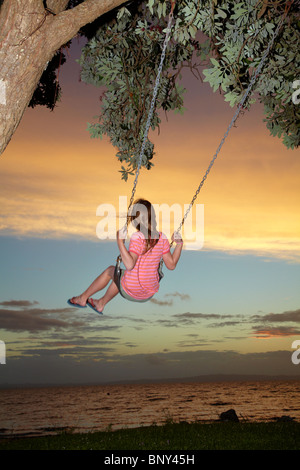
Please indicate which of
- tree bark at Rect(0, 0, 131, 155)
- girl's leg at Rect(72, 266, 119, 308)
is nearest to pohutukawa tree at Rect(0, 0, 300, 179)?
tree bark at Rect(0, 0, 131, 155)

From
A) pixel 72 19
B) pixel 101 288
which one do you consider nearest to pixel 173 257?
pixel 101 288

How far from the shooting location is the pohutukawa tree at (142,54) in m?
4.49

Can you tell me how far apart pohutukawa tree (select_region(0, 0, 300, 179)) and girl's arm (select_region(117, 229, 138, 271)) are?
164cm

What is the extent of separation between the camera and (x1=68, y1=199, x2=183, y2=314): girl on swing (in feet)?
18.4

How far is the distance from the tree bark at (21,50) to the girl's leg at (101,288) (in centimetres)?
233

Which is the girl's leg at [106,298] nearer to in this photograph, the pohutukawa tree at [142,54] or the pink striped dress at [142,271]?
the pink striped dress at [142,271]

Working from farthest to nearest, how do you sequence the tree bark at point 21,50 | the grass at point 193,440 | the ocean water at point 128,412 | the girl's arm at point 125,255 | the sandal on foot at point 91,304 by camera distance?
the ocean water at point 128,412, the grass at point 193,440, the sandal on foot at point 91,304, the girl's arm at point 125,255, the tree bark at point 21,50

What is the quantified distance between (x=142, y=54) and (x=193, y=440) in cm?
874

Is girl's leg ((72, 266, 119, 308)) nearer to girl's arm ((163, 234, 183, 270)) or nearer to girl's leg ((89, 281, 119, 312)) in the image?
girl's leg ((89, 281, 119, 312))

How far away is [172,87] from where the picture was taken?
825 centimetres

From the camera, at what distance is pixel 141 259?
5891 mm

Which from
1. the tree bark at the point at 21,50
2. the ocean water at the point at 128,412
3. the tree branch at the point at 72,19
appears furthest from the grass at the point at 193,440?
the tree branch at the point at 72,19

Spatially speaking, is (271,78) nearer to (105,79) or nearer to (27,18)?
(105,79)
